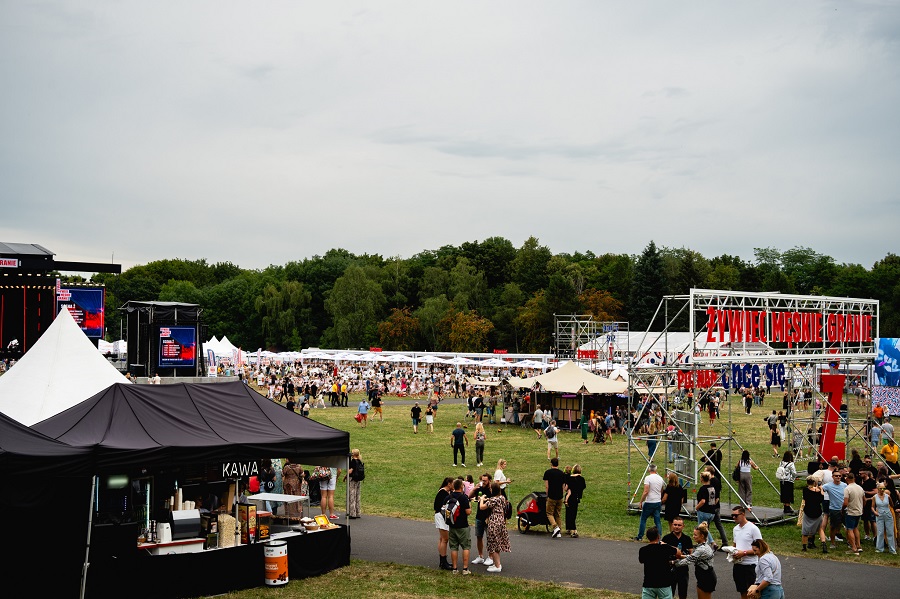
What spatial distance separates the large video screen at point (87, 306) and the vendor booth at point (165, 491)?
29.1m

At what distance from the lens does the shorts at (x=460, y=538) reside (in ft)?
40.9

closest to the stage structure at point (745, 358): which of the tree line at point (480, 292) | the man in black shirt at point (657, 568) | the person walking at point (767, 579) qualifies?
the person walking at point (767, 579)

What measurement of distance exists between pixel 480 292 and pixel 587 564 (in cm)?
7765

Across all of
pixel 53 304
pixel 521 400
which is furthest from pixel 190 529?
pixel 521 400

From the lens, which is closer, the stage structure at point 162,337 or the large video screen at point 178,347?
the stage structure at point 162,337

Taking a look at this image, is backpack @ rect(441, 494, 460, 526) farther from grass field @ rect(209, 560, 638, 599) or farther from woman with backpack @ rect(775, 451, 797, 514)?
woman with backpack @ rect(775, 451, 797, 514)

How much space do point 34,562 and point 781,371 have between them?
52.8ft

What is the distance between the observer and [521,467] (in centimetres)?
2344

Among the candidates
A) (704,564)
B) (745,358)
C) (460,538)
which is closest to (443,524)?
(460,538)

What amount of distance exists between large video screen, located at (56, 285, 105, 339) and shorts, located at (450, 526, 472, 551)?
3153 cm

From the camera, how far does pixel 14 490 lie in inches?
384

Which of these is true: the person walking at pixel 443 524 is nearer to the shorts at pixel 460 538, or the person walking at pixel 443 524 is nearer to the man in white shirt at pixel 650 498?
the shorts at pixel 460 538

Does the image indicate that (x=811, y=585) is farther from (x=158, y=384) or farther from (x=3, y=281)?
(x=3, y=281)

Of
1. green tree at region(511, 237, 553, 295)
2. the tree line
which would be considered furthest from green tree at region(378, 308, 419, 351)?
green tree at region(511, 237, 553, 295)
